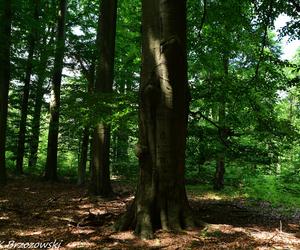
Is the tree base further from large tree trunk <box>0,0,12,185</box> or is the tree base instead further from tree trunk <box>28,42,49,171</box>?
tree trunk <box>28,42,49,171</box>

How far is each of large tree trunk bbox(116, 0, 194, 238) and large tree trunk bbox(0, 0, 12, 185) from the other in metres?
7.83

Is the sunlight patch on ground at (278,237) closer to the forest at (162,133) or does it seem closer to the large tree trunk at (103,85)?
the forest at (162,133)

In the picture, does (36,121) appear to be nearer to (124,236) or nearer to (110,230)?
(110,230)

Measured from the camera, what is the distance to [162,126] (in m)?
6.16

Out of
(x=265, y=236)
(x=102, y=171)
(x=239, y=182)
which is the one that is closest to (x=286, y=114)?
(x=239, y=182)

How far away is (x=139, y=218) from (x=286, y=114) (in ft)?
94.9

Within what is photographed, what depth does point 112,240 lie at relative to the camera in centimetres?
573

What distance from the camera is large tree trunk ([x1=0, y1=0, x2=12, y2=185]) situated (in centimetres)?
1254

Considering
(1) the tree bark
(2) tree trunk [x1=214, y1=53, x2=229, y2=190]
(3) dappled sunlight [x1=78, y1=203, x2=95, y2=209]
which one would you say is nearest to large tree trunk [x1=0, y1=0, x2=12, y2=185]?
(1) the tree bark

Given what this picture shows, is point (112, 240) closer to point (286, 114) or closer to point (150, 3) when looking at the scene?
point (150, 3)

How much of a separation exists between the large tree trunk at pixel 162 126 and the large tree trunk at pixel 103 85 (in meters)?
4.93

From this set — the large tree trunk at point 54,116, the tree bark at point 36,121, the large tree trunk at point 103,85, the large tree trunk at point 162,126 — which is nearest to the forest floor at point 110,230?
the large tree trunk at point 162,126

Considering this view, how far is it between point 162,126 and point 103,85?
5875 mm

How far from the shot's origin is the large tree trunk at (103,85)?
37.1ft
